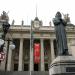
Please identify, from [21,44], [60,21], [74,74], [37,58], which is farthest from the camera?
[21,44]

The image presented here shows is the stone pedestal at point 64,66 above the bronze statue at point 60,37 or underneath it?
underneath

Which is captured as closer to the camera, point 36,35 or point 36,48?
point 36,48

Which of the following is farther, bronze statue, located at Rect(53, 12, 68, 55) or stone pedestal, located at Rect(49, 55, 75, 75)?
bronze statue, located at Rect(53, 12, 68, 55)

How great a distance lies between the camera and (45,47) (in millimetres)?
43062

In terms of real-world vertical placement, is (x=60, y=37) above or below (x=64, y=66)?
above

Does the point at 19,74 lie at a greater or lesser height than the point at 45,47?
lesser

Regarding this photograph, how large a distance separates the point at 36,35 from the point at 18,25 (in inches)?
211

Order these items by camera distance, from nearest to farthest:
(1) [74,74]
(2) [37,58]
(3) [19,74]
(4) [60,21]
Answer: (1) [74,74]
(4) [60,21]
(3) [19,74]
(2) [37,58]

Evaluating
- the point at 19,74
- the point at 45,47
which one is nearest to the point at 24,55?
the point at 45,47

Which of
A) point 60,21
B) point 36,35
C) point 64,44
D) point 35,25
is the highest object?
point 35,25

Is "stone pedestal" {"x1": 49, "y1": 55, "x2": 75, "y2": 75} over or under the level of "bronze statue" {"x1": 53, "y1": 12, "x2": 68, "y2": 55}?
under

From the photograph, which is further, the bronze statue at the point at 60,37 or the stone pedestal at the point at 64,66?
the bronze statue at the point at 60,37

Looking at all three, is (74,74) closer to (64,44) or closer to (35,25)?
(64,44)

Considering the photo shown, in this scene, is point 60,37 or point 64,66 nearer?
point 64,66
